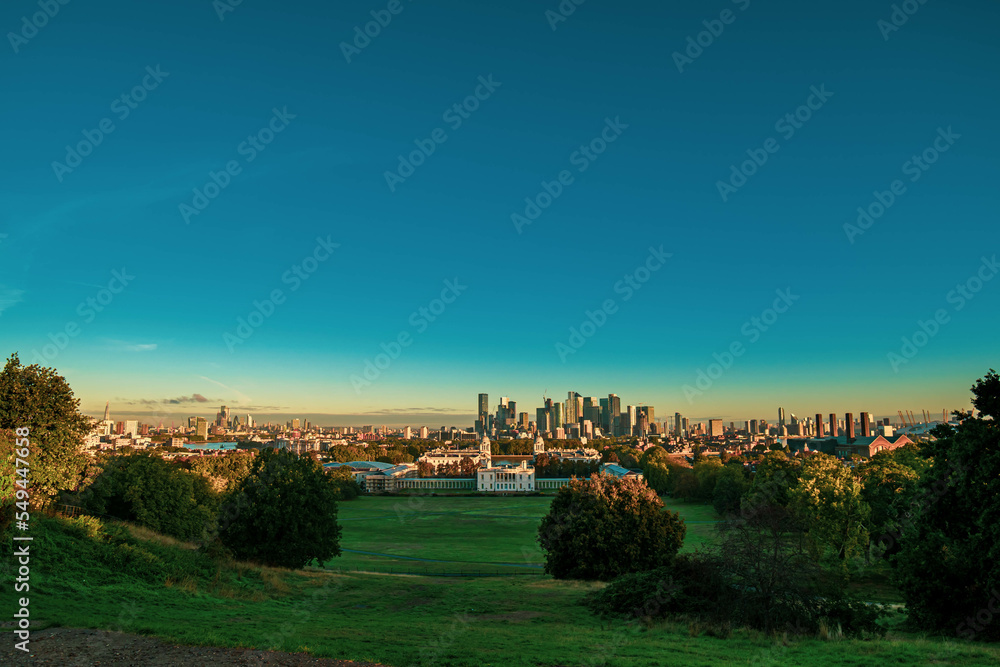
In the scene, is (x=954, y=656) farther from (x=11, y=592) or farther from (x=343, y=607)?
(x=11, y=592)

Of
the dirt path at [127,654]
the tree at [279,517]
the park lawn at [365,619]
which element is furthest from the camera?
the tree at [279,517]

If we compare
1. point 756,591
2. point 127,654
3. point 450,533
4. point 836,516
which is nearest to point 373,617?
point 127,654

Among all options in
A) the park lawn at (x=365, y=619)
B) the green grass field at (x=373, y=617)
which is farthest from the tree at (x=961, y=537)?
the park lawn at (x=365, y=619)

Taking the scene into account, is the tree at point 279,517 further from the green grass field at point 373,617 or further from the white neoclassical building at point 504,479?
the white neoclassical building at point 504,479

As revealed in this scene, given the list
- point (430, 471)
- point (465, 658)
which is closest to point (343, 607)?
point (465, 658)

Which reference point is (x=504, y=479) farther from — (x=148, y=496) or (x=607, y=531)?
(x=607, y=531)

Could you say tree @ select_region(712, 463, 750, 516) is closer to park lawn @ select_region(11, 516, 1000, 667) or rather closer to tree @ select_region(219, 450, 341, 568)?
tree @ select_region(219, 450, 341, 568)
